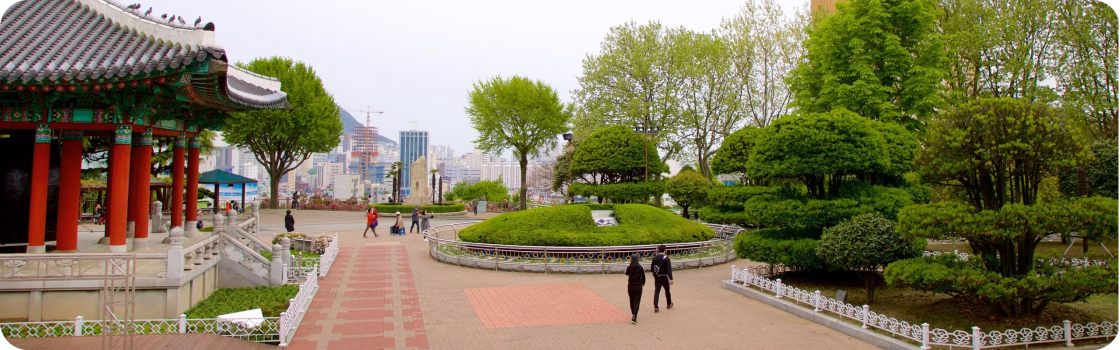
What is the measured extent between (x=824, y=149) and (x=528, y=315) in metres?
7.45

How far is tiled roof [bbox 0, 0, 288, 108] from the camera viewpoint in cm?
1052

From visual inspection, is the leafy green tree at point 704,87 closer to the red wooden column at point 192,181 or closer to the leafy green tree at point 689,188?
the leafy green tree at point 689,188

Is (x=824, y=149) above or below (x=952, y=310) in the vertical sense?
above

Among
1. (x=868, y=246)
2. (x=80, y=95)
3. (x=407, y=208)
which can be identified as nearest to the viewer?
(x=868, y=246)

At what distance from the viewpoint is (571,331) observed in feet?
33.1

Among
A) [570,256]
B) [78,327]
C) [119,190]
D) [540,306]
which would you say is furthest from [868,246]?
[119,190]

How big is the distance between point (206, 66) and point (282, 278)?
5458 millimetres

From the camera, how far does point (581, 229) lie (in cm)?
1847

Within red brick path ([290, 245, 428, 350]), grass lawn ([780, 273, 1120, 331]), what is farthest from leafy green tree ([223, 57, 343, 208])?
grass lawn ([780, 273, 1120, 331])

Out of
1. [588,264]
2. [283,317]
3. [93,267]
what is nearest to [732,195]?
[588,264]

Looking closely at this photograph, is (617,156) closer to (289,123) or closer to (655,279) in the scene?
(655,279)

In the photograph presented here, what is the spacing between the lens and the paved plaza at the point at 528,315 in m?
9.38

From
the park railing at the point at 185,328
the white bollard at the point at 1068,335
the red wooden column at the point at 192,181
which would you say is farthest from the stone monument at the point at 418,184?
the white bollard at the point at 1068,335

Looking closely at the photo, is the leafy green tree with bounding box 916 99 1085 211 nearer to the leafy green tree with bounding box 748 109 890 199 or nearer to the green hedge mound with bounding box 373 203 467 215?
the leafy green tree with bounding box 748 109 890 199
